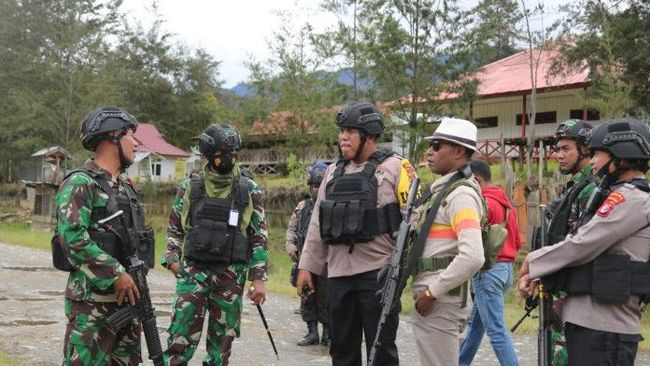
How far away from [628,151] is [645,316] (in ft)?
24.3

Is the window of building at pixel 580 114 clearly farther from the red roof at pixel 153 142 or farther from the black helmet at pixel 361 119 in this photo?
the black helmet at pixel 361 119

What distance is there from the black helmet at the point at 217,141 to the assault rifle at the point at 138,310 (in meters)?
1.11

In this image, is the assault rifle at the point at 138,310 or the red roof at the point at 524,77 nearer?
the assault rifle at the point at 138,310

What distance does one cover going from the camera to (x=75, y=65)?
33969 mm

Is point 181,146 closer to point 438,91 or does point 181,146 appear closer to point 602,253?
point 438,91

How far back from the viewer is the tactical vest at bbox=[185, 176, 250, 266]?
5.31 meters

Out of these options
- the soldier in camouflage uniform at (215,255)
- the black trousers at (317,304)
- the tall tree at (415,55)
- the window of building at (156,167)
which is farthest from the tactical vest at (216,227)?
the window of building at (156,167)

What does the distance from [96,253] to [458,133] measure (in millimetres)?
2360

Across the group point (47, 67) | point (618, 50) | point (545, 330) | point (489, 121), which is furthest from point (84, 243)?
point (47, 67)

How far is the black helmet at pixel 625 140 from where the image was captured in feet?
13.1

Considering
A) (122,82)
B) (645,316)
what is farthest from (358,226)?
(122,82)

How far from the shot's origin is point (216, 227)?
5.34m

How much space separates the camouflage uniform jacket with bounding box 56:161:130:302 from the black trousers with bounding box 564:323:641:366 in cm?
278

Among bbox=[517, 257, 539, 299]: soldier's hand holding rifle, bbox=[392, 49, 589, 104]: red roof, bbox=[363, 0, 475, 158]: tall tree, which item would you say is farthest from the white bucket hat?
bbox=[392, 49, 589, 104]: red roof
